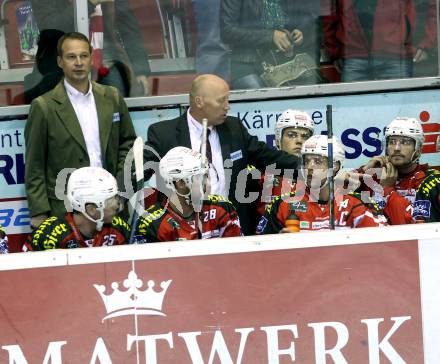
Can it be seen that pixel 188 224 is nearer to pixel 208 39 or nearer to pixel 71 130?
pixel 71 130

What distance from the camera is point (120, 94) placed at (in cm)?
771

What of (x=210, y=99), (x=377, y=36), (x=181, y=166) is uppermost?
(x=377, y=36)

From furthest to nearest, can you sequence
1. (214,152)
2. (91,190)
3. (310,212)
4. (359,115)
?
(359,115), (214,152), (310,212), (91,190)

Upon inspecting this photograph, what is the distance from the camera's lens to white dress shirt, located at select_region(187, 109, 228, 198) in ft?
23.4

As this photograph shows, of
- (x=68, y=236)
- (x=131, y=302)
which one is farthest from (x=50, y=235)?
(x=131, y=302)

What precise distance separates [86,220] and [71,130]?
3.61 feet

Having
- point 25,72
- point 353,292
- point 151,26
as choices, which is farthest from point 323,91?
point 353,292

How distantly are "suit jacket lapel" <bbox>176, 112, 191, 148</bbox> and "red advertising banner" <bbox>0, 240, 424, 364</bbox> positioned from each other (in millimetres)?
1769

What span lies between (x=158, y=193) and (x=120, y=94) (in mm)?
911

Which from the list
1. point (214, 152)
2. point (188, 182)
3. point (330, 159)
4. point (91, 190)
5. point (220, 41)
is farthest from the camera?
point (220, 41)

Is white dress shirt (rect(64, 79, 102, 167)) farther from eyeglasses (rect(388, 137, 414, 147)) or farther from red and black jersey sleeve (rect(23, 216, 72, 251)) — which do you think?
eyeglasses (rect(388, 137, 414, 147))

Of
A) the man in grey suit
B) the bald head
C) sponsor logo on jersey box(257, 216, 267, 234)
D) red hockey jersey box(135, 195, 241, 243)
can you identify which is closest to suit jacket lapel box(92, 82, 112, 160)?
the man in grey suit

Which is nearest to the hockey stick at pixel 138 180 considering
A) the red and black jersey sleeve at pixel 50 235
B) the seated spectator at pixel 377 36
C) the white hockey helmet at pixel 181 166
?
the white hockey helmet at pixel 181 166

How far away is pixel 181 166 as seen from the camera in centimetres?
642
